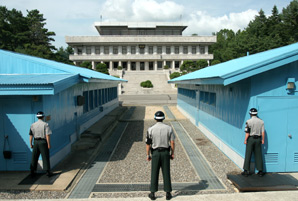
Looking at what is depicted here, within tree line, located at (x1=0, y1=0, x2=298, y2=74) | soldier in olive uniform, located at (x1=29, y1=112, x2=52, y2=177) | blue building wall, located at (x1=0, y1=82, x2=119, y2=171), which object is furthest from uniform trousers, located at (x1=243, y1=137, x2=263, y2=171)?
tree line, located at (x1=0, y1=0, x2=298, y2=74)

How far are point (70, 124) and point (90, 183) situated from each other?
3.59 m

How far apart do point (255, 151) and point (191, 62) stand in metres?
50.9

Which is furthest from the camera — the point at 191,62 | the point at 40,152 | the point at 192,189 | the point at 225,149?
the point at 191,62

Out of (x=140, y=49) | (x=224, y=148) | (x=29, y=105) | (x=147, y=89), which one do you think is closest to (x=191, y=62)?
(x=147, y=89)

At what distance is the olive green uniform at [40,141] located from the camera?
6254mm

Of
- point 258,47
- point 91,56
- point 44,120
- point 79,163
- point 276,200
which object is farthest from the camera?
point 91,56

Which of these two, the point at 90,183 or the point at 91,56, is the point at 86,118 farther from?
the point at 91,56

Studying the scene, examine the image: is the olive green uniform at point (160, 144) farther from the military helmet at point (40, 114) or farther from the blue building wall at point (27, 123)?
the blue building wall at point (27, 123)

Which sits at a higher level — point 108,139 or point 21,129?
point 21,129

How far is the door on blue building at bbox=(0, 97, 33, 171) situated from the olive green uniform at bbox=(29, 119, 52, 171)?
25.2 inches

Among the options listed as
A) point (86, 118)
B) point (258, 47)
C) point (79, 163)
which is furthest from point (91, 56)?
point (79, 163)

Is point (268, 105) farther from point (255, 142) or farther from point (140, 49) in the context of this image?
point (140, 49)

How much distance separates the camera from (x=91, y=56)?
69.8 m

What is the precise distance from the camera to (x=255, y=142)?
20.7ft
